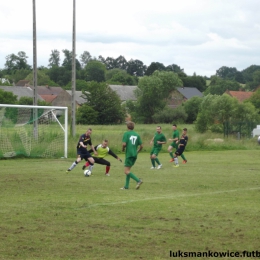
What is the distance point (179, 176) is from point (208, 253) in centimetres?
1219

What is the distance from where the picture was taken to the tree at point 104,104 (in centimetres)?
8031

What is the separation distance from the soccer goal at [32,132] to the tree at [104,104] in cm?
4777

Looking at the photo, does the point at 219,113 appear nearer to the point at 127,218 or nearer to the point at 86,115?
the point at 86,115

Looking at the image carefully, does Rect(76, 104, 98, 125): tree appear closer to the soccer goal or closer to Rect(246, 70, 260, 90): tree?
the soccer goal

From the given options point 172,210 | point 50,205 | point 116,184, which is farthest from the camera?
point 116,184

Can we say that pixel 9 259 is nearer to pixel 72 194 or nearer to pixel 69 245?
pixel 69 245

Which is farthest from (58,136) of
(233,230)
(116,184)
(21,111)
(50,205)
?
(233,230)

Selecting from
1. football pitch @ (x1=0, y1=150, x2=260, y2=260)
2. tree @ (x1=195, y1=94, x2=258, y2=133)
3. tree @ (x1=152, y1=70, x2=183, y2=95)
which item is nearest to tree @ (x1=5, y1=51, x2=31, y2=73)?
tree @ (x1=152, y1=70, x2=183, y2=95)

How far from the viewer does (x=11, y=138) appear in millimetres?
29703

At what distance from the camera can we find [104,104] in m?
80.4

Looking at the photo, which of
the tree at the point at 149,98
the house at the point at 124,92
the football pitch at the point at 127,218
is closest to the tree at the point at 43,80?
the house at the point at 124,92

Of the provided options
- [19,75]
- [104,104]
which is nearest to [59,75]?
[19,75]

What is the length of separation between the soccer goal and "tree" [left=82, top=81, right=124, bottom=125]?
47769 millimetres

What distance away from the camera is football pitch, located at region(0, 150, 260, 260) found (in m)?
8.39
